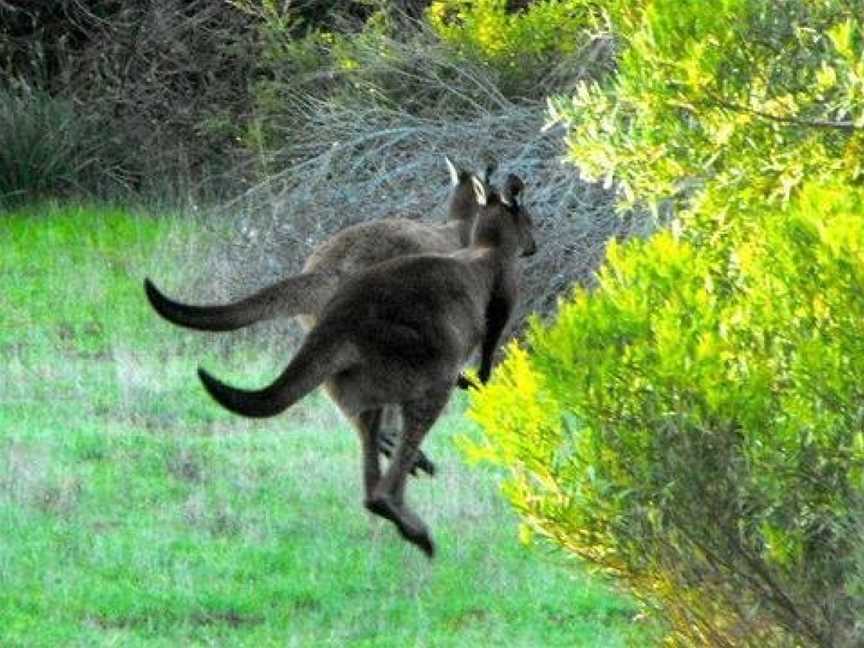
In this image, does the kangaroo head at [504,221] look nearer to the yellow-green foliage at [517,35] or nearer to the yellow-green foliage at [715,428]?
the yellow-green foliage at [715,428]

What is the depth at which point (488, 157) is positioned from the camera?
13.7m

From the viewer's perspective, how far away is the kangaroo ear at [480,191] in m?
10.2

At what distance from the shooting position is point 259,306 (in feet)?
29.9

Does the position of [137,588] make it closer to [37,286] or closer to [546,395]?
[546,395]

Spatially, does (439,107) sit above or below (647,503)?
below

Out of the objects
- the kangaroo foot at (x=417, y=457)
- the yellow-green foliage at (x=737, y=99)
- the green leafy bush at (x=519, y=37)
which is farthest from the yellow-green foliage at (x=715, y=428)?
the green leafy bush at (x=519, y=37)

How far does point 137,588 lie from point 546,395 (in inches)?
103

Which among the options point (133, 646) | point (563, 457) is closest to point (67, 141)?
point (133, 646)

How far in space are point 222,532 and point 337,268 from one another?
1.44 metres

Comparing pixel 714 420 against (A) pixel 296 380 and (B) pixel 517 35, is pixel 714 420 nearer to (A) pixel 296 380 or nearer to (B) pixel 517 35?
(A) pixel 296 380

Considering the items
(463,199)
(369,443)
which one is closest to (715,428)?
(369,443)

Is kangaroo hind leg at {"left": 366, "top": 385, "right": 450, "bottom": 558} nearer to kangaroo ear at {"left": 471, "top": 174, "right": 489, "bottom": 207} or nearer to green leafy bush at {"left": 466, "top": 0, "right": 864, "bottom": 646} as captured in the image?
kangaroo ear at {"left": 471, "top": 174, "right": 489, "bottom": 207}

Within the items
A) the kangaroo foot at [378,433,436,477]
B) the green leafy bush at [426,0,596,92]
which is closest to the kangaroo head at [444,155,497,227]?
the kangaroo foot at [378,433,436,477]

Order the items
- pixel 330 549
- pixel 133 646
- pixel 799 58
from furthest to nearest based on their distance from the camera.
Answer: pixel 330 549 < pixel 133 646 < pixel 799 58
